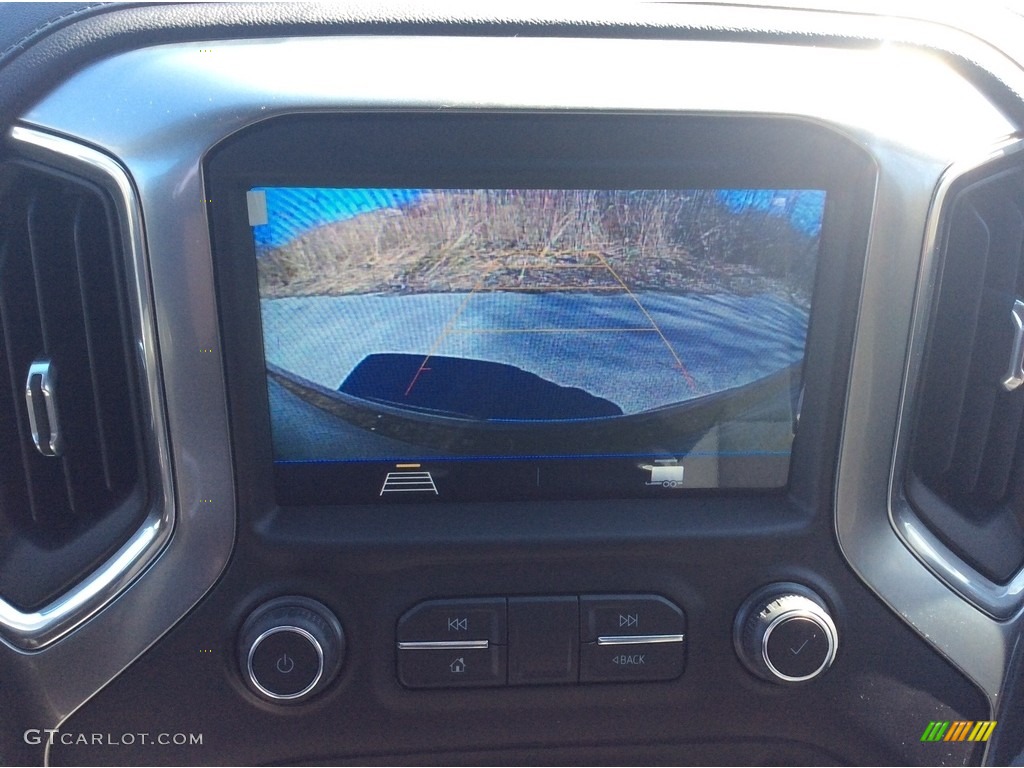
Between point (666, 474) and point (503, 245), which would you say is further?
point (666, 474)

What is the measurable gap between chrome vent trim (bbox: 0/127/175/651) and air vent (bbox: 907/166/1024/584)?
1.06m

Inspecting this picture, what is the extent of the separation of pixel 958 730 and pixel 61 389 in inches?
55.6

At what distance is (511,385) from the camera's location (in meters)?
1.15

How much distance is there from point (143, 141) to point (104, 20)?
163mm

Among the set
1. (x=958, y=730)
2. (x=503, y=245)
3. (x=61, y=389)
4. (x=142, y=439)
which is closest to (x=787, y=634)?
(x=958, y=730)

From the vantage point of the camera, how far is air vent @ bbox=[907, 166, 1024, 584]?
1125mm

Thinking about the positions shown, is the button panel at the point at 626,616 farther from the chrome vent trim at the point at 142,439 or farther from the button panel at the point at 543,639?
the chrome vent trim at the point at 142,439

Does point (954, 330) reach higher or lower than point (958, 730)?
higher

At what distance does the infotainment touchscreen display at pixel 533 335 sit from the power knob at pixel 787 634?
0.58 feet

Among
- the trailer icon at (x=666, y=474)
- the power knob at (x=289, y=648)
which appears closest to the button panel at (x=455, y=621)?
the power knob at (x=289, y=648)

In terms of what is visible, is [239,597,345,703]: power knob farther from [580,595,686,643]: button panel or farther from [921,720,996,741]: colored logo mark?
[921,720,996,741]: colored logo mark

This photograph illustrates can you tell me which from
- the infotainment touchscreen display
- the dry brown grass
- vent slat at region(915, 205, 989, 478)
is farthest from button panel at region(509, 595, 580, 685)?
vent slat at region(915, 205, 989, 478)

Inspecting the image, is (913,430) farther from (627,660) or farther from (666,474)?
(627,660)

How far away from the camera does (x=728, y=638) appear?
123cm
